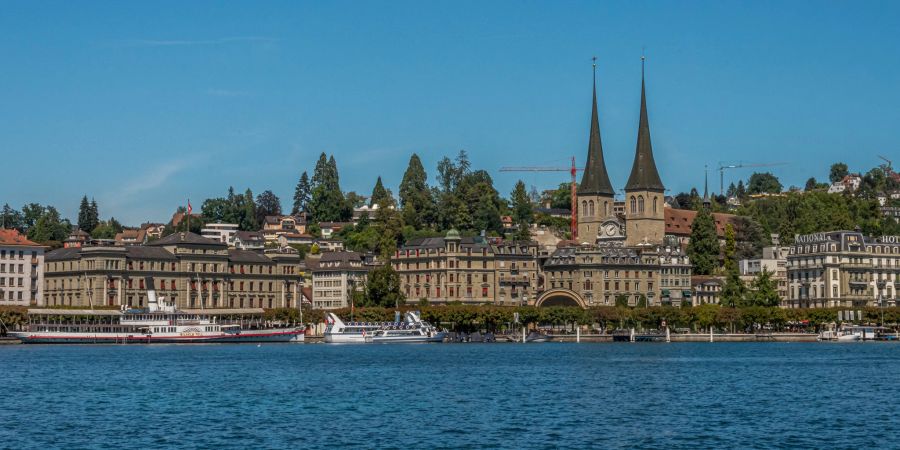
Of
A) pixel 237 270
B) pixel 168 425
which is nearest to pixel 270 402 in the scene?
pixel 168 425

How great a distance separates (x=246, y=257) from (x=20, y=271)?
1084 inches

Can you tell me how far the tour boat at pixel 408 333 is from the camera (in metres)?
150

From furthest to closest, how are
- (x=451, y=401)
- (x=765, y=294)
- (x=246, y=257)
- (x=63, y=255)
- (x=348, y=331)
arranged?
(x=246, y=257) < (x=63, y=255) < (x=765, y=294) < (x=348, y=331) < (x=451, y=401)

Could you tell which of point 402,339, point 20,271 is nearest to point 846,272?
point 402,339

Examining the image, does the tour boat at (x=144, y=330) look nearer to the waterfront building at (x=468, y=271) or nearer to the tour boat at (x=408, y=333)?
the tour boat at (x=408, y=333)

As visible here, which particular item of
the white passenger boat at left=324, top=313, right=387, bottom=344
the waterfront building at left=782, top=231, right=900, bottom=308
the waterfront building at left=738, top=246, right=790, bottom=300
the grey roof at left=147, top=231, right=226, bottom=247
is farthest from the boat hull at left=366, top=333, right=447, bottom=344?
the waterfront building at left=738, top=246, right=790, bottom=300

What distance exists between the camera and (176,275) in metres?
174

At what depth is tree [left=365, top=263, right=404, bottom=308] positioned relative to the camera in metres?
164

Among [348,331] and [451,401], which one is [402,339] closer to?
[348,331]

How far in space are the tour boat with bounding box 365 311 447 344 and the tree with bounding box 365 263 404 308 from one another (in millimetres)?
10634

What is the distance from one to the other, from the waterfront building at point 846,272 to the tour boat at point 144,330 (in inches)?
2455

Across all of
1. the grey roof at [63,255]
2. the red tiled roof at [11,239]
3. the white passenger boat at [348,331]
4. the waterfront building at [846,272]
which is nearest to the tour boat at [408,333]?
the white passenger boat at [348,331]

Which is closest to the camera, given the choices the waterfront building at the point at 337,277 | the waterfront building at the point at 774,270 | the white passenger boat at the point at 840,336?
the white passenger boat at the point at 840,336

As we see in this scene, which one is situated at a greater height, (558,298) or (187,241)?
(187,241)
